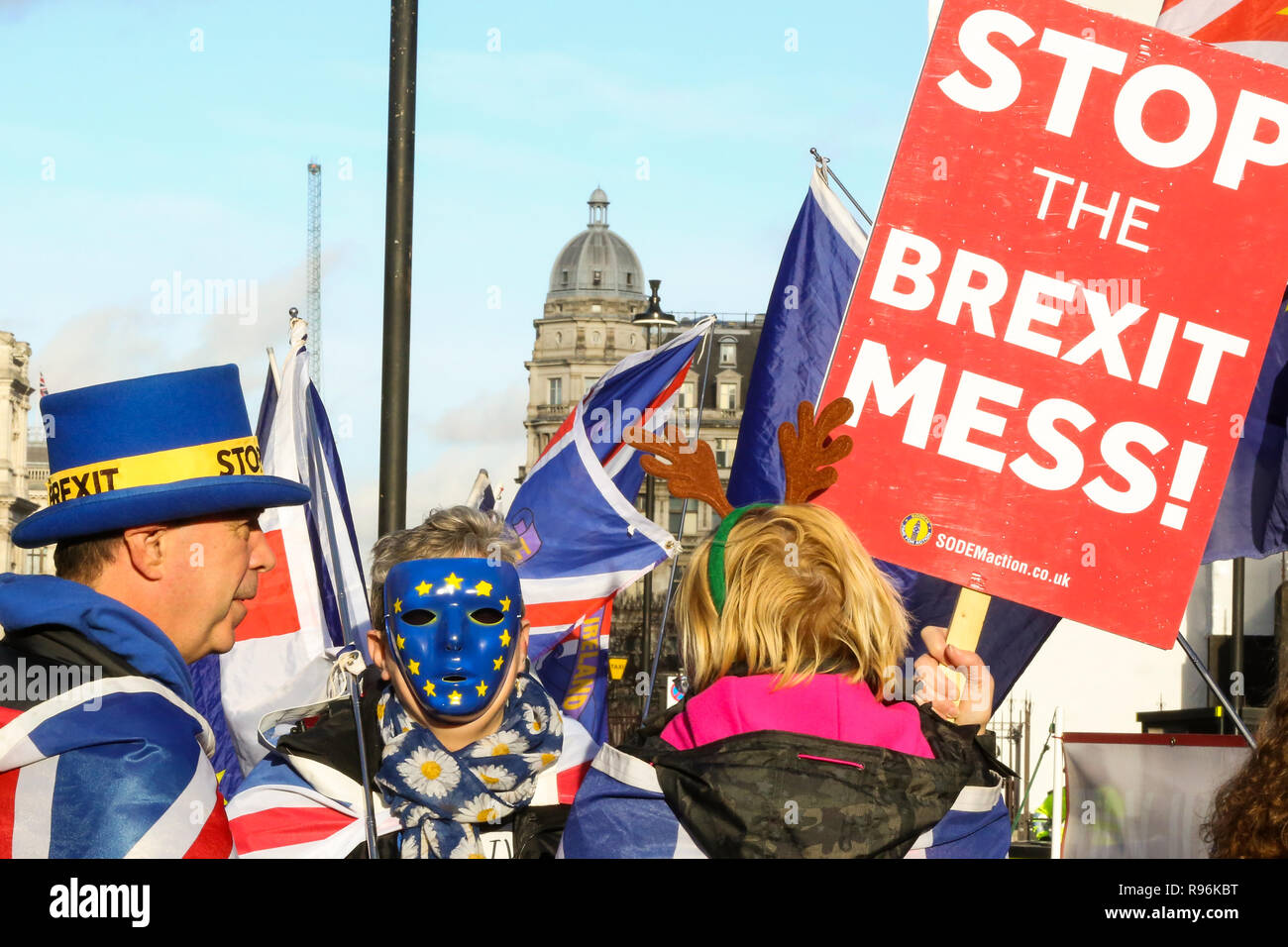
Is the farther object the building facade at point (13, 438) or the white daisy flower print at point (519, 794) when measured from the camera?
the building facade at point (13, 438)

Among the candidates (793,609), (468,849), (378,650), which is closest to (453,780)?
(468,849)

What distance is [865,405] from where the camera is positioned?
4789 millimetres

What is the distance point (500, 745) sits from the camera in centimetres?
365

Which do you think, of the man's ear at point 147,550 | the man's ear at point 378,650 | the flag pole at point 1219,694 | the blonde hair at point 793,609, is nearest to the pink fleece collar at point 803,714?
the blonde hair at point 793,609

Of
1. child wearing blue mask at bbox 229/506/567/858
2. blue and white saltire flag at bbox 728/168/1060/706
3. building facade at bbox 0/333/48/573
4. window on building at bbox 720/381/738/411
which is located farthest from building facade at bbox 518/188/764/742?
child wearing blue mask at bbox 229/506/567/858

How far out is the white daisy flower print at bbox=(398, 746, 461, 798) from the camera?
3525mm

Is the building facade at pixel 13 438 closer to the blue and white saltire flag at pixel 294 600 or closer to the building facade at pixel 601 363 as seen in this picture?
the building facade at pixel 601 363

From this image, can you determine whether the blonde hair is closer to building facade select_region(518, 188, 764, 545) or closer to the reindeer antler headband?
the reindeer antler headband

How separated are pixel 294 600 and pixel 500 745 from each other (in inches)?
92.6

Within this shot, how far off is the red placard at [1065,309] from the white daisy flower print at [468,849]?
5.55 feet

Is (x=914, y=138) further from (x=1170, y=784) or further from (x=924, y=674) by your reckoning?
(x=1170, y=784)

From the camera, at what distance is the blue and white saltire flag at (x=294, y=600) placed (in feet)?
18.8
